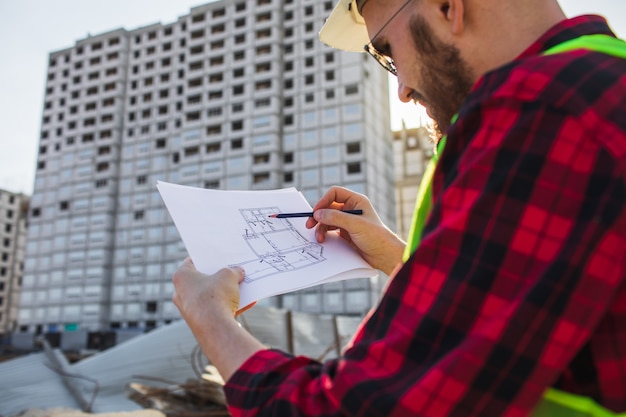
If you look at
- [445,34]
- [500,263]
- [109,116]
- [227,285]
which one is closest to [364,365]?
[500,263]

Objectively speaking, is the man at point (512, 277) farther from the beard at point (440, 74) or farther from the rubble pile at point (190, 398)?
the rubble pile at point (190, 398)

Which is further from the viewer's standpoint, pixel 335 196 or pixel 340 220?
pixel 335 196

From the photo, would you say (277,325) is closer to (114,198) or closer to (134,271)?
(134,271)

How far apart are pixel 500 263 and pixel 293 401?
349 mm

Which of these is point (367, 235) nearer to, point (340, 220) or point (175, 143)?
point (340, 220)

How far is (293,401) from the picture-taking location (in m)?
0.75

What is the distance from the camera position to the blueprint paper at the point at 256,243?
1.28 meters

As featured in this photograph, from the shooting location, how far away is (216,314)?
994mm

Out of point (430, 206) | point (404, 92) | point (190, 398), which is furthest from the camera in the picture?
point (190, 398)

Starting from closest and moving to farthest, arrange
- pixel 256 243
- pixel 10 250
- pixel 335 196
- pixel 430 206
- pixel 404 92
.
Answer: pixel 430 206 → pixel 404 92 → pixel 256 243 → pixel 335 196 → pixel 10 250

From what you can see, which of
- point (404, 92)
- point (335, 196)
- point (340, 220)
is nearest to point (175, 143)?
point (335, 196)

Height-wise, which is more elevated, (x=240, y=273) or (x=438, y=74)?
(x=438, y=74)

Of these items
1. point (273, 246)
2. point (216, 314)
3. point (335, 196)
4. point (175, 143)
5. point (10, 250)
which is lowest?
point (216, 314)

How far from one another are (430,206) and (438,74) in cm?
30
